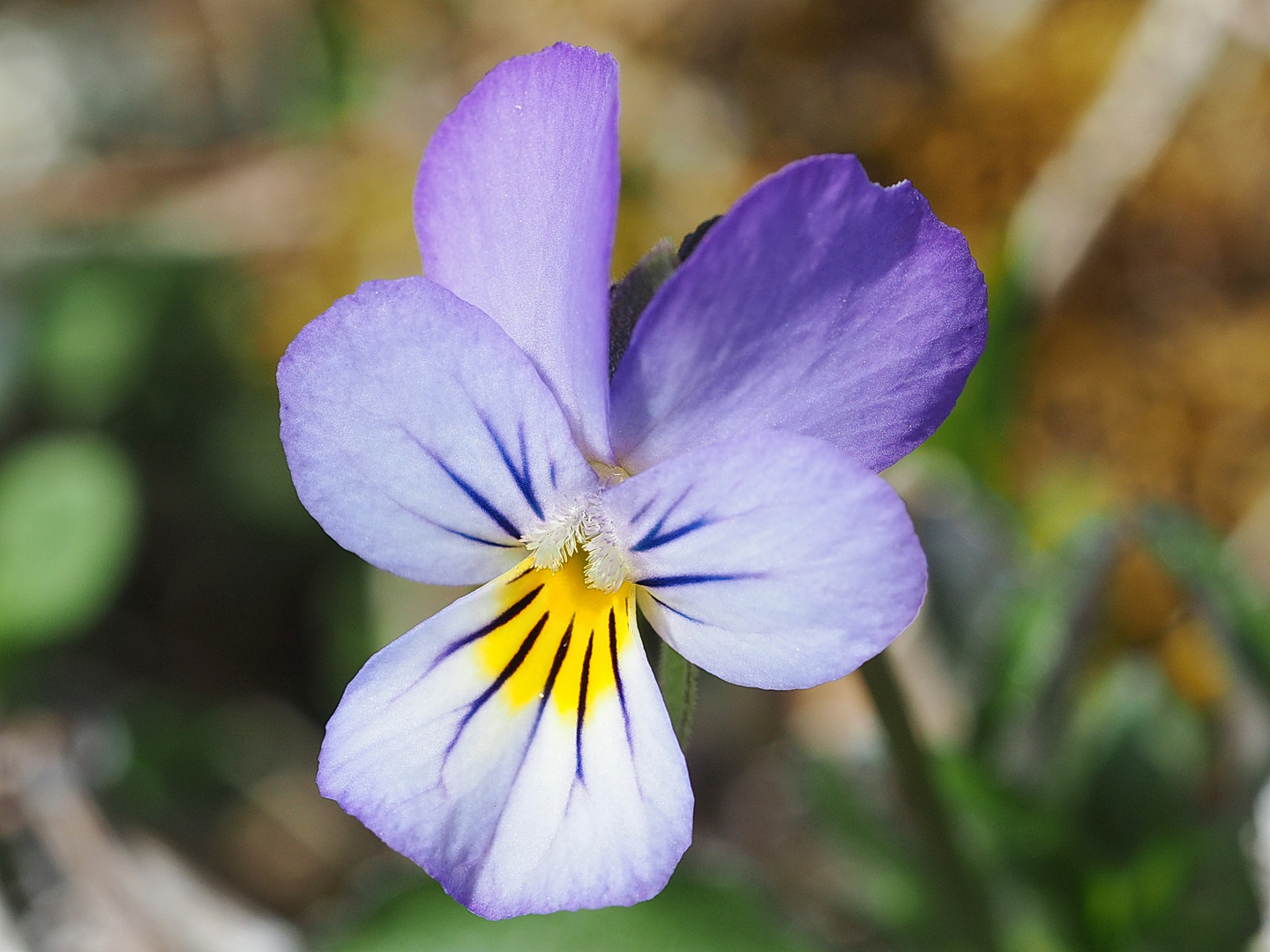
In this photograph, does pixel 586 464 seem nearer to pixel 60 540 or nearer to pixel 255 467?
pixel 60 540

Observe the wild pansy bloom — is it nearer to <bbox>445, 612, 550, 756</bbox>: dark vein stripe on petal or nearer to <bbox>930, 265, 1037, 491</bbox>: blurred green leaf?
<bbox>445, 612, 550, 756</bbox>: dark vein stripe on petal

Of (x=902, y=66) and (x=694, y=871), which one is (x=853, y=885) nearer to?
(x=694, y=871)

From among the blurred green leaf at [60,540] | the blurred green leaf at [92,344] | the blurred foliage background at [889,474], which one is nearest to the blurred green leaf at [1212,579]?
the blurred foliage background at [889,474]

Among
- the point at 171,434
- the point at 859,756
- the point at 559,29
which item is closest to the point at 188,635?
the point at 171,434

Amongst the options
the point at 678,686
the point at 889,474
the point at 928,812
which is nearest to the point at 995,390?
the point at 889,474

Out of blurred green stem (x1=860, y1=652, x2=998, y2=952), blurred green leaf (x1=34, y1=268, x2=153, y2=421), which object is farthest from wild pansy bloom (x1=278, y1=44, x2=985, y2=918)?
blurred green leaf (x1=34, y1=268, x2=153, y2=421)

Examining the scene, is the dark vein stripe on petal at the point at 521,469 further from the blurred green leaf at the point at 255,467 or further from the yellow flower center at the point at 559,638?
the blurred green leaf at the point at 255,467
